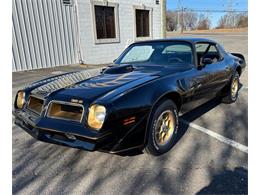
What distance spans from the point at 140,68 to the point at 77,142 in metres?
1.72

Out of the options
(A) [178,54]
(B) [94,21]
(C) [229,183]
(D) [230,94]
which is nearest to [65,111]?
(C) [229,183]

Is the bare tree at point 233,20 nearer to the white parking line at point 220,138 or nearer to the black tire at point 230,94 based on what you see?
the black tire at point 230,94

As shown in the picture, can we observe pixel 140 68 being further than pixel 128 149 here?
Yes

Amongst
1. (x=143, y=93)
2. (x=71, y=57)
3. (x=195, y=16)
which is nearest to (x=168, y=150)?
(x=143, y=93)

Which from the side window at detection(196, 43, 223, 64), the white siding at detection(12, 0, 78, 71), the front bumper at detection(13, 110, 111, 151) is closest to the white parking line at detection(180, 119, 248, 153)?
the side window at detection(196, 43, 223, 64)

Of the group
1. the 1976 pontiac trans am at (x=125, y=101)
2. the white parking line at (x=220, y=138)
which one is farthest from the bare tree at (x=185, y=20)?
the white parking line at (x=220, y=138)

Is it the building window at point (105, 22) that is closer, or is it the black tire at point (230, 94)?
the black tire at point (230, 94)

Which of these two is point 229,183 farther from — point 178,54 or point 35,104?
point 35,104

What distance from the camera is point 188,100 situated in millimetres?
3506

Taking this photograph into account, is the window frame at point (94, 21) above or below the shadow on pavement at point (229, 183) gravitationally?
above

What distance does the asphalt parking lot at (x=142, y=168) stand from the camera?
8.00 ft

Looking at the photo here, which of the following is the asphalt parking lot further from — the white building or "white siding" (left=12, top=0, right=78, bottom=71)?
the white building

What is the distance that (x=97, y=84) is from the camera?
297 cm
